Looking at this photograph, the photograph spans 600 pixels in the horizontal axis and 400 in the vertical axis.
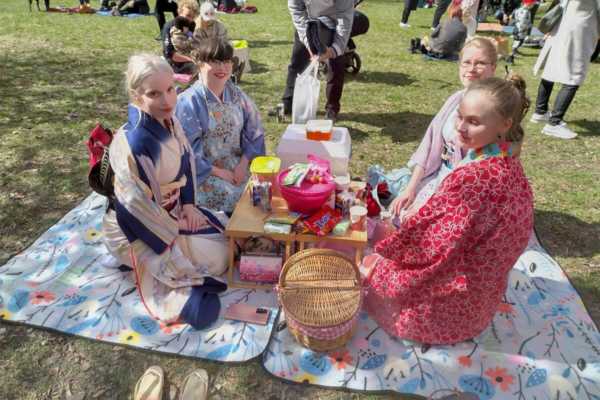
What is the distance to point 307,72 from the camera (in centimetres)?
503

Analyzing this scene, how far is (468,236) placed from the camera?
2.35 meters

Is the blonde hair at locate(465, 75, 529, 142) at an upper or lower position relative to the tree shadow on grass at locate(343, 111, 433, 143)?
upper

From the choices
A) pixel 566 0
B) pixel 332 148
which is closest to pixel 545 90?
pixel 566 0

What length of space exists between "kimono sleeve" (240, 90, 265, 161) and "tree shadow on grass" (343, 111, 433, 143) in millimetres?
2298

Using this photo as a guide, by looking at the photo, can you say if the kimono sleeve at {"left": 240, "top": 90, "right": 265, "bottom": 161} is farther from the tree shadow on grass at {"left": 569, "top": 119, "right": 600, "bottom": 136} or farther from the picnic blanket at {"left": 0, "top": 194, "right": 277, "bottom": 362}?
the tree shadow on grass at {"left": 569, "top": 119, "right": 600, "bottom": 136}

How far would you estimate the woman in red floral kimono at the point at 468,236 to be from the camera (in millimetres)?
2234

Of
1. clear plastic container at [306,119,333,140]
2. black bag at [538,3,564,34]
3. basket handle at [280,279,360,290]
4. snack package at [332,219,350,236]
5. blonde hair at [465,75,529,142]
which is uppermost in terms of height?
black bag at [538,3,564,34]

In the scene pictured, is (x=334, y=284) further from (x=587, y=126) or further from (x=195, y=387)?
(x=587, y=126)

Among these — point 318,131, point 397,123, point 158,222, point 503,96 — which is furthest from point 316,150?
point 397,123

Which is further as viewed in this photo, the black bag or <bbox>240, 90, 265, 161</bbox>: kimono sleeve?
the black bag

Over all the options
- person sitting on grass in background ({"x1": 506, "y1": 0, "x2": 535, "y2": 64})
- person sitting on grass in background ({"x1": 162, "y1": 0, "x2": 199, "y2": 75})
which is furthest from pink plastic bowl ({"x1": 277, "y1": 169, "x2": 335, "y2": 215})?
person sitting on grass in background ({"x1": 506, "y1": 0, "x2": 535, "y2": 64})

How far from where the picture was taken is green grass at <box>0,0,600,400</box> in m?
2.68

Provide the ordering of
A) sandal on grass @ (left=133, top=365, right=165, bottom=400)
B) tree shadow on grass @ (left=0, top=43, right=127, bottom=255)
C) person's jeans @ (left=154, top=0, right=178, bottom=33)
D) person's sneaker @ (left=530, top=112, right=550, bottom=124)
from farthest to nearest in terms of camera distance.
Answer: person's jeans @ (left=154, top=0, right=178, bottom=33) → person's sneaker @ (left=530, top=112, right=550, bottom=124) → tree shadow on grass @ (left=0, top=43, right=127, bottom=255) → sandal on grass @ (left=133, top=365, right=165, bottom=400)

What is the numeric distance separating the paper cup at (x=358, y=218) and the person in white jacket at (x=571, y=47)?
4257 millimetres
